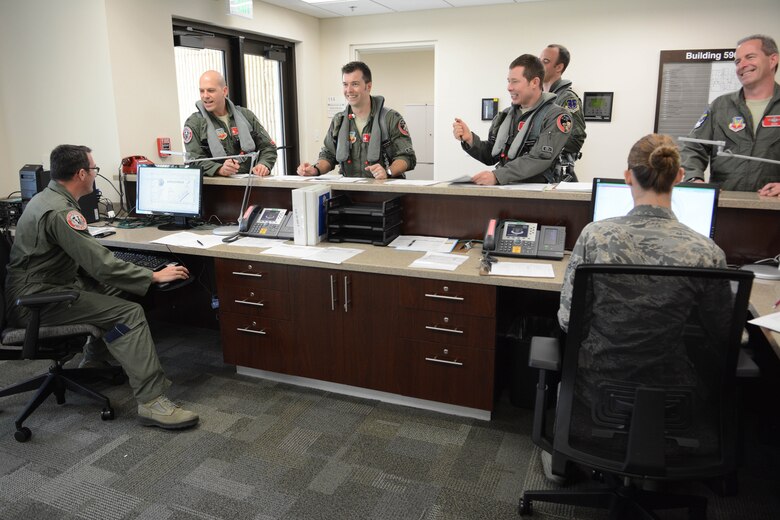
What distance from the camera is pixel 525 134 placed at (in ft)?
9.62

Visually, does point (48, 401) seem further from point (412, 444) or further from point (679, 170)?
point (679, 170)

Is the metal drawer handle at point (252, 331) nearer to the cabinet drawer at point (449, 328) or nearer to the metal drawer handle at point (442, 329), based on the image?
the cabinet drawer at point (449, 328)

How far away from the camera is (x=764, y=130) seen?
105 inches

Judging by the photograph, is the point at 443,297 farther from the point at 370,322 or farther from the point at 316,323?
the point at 316,323

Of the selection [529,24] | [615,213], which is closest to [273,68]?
[529,24]

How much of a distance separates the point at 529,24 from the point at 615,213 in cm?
345

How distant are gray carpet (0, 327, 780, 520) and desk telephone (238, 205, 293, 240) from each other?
2.67 ft

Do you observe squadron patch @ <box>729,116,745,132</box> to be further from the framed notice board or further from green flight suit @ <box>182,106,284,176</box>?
green flight suit @ <box>182,106,284,176</box>

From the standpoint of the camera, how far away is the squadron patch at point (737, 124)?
2715mm

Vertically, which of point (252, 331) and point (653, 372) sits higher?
point (653, 372)

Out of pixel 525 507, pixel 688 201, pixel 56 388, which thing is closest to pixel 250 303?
pixel 56 388

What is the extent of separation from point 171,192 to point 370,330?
1.58m

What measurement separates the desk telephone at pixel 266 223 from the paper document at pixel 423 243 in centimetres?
60

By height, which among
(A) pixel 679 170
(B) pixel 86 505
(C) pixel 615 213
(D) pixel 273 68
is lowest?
(B) pixel 86 505
